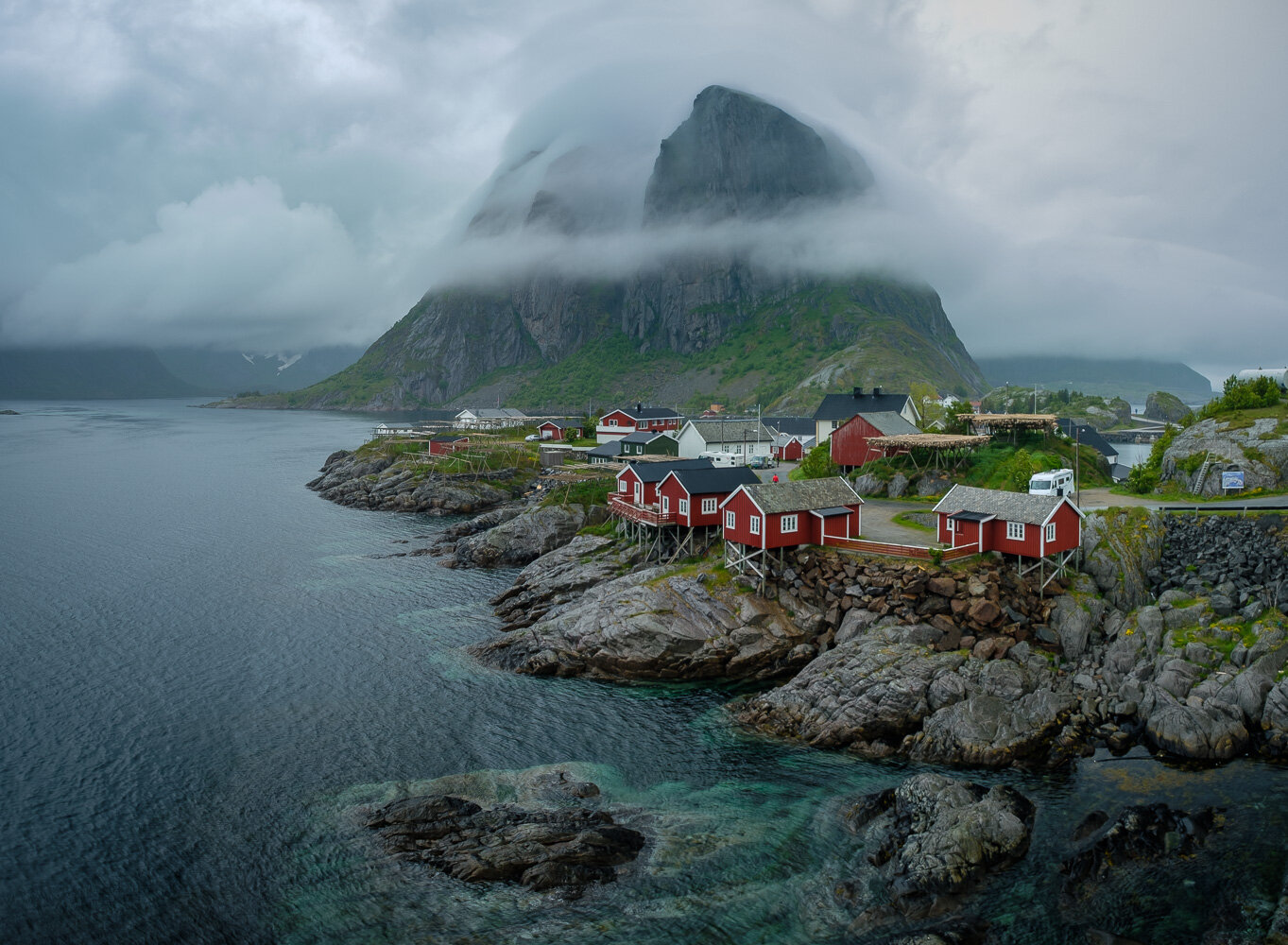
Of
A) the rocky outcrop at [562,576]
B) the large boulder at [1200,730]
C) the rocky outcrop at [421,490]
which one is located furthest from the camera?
the rocky outcrop at [421,490]

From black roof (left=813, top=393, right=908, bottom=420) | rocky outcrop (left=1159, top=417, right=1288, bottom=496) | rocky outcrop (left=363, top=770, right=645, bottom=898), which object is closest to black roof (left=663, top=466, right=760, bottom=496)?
rocky outcrop (left=363, top=770, right=645, bottom=898)

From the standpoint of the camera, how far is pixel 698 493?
5438cm

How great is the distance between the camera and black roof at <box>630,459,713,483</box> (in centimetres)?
5956

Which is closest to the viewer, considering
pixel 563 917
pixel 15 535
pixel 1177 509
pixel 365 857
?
pixel 563 917

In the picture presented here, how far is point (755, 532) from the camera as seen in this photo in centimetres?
4694

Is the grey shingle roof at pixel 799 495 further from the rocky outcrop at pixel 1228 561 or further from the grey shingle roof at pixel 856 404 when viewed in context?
the grey shingle roof at pixel 856 404

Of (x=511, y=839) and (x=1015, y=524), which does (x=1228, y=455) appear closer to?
(x=1015, y=524)

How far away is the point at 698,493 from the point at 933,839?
3156 cm

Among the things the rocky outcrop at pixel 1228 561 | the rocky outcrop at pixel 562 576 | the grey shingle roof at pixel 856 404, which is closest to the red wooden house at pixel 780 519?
the rocky outcrop at pixel 562 576

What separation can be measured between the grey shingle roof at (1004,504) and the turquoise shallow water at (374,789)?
1500cm

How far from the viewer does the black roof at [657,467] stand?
5956 centimetres

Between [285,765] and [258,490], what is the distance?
298 feet

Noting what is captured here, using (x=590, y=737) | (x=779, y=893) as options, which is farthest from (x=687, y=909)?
(x=590, y=737)

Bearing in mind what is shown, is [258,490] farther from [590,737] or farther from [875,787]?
[875,787]
